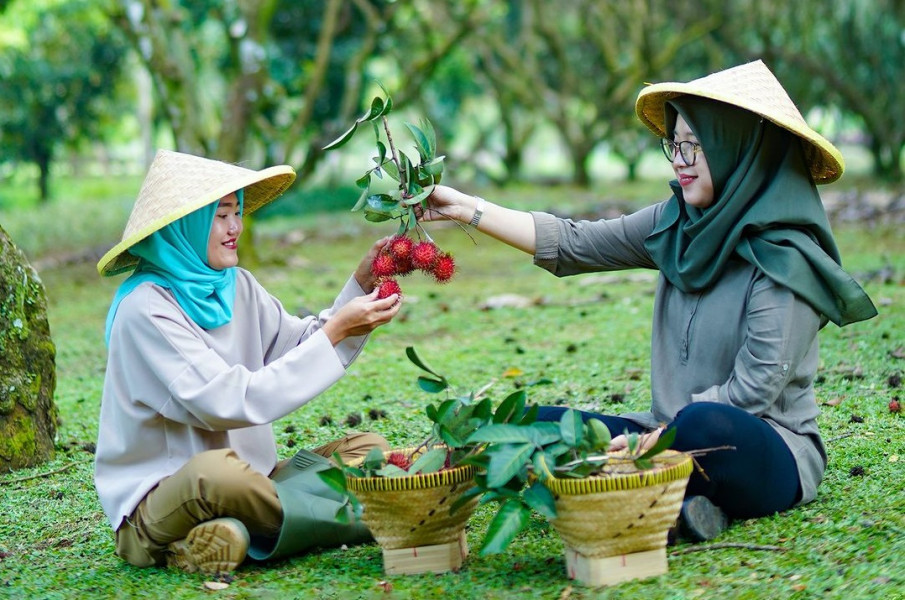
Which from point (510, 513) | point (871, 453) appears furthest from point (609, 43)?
point (510, 513)

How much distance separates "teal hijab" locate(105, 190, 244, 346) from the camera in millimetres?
3342

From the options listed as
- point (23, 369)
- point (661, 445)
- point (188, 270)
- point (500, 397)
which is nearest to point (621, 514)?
point (661, 445)

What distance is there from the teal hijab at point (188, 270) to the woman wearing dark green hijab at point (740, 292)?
0.71m

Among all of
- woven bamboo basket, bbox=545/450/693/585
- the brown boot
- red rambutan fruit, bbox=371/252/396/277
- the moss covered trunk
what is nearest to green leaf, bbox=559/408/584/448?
woven bamboo basket, bbox=545/450/693/585

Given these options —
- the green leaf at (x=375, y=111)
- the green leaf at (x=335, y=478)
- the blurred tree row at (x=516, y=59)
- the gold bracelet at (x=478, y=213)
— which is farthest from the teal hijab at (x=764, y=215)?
the blurred tree row at (x=516, y=59)

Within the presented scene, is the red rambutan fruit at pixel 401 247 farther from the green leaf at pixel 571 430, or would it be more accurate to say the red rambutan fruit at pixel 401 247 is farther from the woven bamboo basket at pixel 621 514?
the woven bamboo basket at pixel 621 514

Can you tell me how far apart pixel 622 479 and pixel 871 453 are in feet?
5.41

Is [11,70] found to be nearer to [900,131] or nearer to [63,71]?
[63,71]

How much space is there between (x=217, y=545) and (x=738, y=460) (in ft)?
5.10

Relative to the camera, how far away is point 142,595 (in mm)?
3143

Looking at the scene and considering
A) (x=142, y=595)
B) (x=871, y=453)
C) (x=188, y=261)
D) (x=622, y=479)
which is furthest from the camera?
(x=871, y=453)

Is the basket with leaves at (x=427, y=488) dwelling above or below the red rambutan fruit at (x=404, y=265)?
below

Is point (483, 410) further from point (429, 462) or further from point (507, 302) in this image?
point (507, 302)

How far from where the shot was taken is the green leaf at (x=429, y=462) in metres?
3.07
